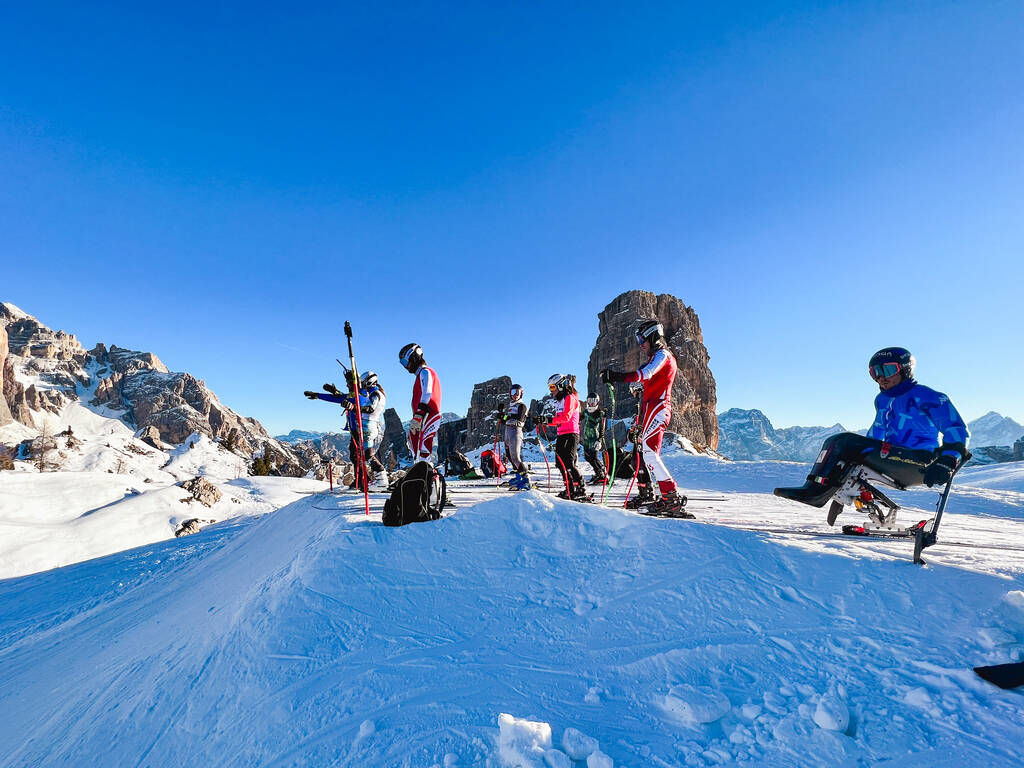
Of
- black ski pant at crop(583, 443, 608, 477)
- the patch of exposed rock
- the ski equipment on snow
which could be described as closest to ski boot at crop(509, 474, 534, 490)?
black ski pant at crop(583, 443, 608, 477)

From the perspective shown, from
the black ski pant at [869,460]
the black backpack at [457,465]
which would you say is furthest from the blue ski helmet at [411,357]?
the black backpack at [457,465]

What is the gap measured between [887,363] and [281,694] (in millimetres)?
6212

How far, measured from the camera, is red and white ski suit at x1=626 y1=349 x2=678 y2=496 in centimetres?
610

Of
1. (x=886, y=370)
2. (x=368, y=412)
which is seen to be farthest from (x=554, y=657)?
(x=368, y=412)

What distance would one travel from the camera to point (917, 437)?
429cm

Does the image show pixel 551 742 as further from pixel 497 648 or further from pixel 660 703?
pixel 497 648

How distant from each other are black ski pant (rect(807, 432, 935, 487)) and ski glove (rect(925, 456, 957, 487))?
0.28 ft

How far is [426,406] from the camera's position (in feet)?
21.9

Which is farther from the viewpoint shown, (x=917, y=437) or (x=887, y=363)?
(x=887, y=363)

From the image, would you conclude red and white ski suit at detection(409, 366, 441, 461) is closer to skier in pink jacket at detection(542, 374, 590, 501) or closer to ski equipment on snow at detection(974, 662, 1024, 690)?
skier in pink jacket at detection(542, 374, 590, 501)

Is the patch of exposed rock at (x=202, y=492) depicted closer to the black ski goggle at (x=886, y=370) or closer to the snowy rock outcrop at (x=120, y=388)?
the black ski goggle at (x=886, y=370)

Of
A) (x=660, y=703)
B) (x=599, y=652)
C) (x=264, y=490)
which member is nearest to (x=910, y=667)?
(x=660, y=703)

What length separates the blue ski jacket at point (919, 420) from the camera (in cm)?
403

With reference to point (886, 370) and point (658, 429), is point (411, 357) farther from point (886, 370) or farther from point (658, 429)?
point (886, 370)
